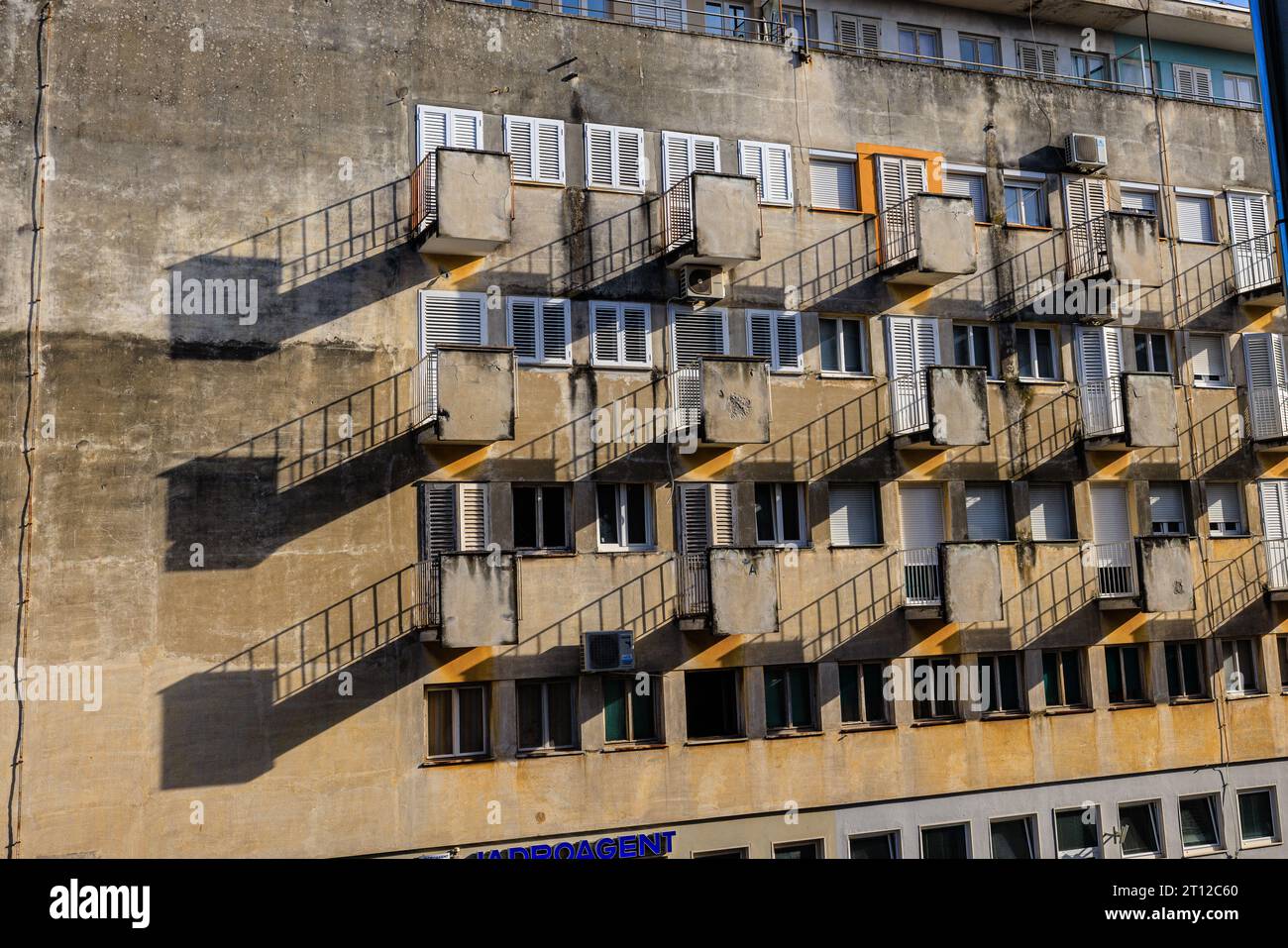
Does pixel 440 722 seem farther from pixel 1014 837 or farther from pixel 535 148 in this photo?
pixel 1014 837

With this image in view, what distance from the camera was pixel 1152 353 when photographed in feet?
89.9

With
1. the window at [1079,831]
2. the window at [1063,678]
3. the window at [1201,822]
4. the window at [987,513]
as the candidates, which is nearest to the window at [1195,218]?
the window at [987,513]

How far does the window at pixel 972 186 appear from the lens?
26156 millimetres

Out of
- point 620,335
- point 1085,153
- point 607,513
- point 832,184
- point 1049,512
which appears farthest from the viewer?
point 1085,153

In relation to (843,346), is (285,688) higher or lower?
lower

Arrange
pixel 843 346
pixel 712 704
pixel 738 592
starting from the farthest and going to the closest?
1. pixel 843 346
2. pixel 712 704
3. pixel 738 592

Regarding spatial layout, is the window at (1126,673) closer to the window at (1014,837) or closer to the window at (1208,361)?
the window at (1014,837)

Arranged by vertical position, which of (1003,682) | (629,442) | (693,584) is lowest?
(1003,682)

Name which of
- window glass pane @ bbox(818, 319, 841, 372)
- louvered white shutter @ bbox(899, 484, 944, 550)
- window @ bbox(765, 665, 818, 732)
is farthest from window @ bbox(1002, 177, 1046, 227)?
window @ bbox(765, 665, 818, 732)

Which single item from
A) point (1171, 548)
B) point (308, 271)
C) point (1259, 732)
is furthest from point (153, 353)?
point (1259, 732)

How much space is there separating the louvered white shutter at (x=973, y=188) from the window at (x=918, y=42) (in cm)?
369

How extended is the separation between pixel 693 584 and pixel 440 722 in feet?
16.2

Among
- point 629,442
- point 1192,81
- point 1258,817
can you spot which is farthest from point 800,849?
point 1192,81

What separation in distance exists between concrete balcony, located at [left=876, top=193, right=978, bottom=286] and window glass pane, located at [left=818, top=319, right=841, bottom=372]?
1589mm
